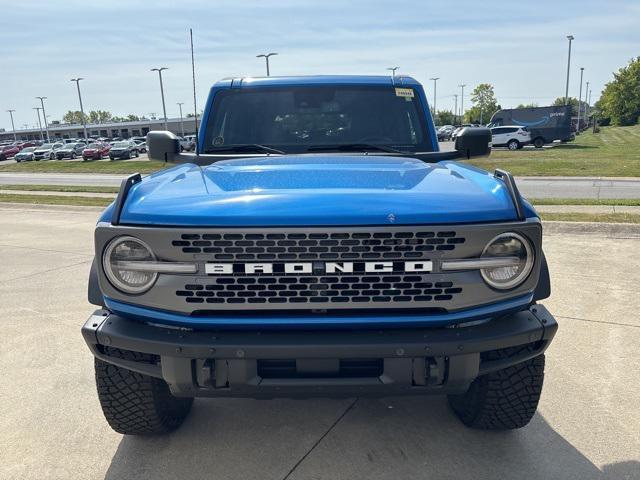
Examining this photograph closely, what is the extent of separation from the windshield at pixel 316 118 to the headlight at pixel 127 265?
1.57 meters

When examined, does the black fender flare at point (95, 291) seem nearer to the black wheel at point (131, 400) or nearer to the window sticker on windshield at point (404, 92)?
the black wheel at point (131, 400)

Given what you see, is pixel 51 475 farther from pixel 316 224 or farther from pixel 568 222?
pixel 568 222

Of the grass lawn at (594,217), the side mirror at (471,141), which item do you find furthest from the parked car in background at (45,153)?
the side mirror at (471,141)

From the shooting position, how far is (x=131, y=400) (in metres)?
2.79

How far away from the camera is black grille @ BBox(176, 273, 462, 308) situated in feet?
7.45

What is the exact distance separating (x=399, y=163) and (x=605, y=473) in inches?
74.6

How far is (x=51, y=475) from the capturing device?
2.73 metres

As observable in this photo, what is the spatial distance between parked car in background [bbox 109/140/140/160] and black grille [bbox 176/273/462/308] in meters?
41.5

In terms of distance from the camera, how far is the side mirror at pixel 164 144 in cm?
389

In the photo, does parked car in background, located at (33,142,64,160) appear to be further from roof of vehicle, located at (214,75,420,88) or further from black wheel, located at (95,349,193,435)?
black wheel, located at (95,349,193,435)

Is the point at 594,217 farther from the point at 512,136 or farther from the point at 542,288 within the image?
the point at 512,136

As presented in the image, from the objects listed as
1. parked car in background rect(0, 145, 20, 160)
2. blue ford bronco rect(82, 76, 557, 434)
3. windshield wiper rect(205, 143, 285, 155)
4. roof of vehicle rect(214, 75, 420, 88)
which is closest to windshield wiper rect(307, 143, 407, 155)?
windshield wiper rect(205, 143, 285, 155)

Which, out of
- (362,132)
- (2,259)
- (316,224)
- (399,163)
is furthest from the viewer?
(2,259)

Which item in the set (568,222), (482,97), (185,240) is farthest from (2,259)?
(482,97)
